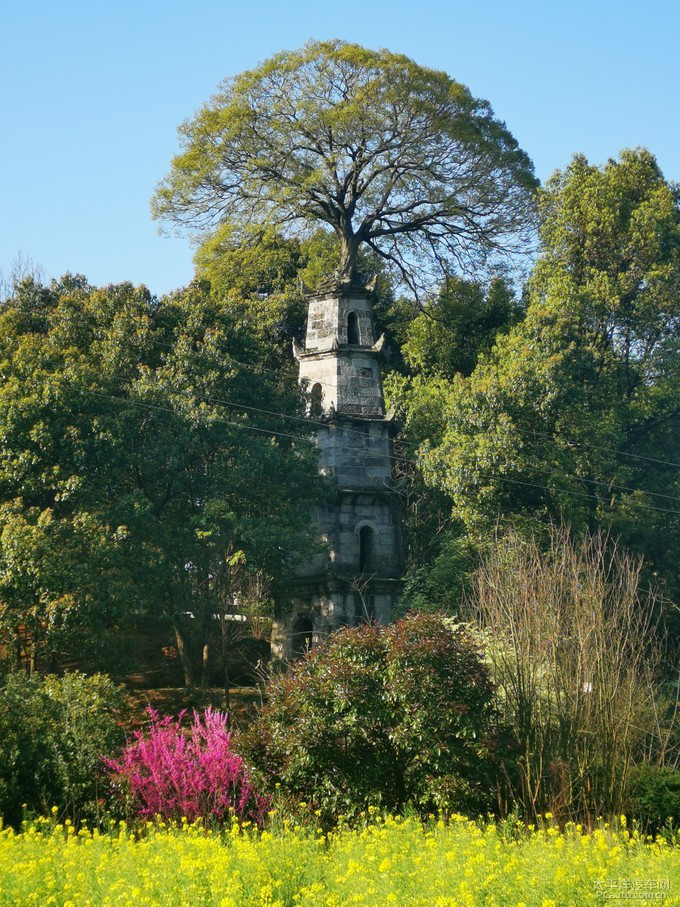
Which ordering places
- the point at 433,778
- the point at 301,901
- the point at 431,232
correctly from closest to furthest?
the point at 301,901, the point at 433,778, the point at 431,232

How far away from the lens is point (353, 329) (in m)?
31.0

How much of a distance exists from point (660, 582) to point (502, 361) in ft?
22.6

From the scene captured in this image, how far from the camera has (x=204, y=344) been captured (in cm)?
2720

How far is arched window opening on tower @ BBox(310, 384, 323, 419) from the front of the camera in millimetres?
29875

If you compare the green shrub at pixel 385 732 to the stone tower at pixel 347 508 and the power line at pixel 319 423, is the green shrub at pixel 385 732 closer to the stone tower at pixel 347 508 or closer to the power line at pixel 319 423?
the power line at pixel 319 423

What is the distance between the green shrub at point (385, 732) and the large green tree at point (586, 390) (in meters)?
12.8

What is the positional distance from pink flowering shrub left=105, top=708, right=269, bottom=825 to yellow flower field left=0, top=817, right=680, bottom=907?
8.46 ft

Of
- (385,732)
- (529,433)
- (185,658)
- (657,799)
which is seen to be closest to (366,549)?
(529,433)

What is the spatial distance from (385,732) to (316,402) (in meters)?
15.9

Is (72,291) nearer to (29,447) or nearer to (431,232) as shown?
(29,447)

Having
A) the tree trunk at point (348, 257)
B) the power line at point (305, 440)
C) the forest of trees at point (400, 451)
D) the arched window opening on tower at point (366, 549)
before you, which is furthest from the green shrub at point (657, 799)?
the tree trunk at point (348, 257)

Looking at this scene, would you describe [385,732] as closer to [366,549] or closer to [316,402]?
[366,549]

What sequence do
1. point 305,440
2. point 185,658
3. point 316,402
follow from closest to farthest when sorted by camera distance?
point 185,658
point 305,440
point 316,402

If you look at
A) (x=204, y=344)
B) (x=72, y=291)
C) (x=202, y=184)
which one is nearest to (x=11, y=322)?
(x=72, y=291)
